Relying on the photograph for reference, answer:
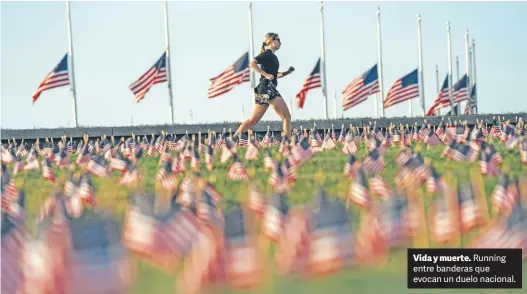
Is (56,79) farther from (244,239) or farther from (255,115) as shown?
(244,239)

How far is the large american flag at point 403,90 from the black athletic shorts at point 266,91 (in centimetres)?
2026

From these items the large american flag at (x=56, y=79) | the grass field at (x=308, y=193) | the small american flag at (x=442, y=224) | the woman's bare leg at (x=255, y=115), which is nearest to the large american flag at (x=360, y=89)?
the large american flag at (x=56, y=79)

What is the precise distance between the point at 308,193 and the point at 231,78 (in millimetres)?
28494

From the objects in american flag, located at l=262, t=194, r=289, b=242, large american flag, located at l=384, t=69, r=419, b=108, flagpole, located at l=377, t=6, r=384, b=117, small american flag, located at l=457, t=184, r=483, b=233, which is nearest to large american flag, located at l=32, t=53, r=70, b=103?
large american flag, located at l=384, t=69, r=419, b=108

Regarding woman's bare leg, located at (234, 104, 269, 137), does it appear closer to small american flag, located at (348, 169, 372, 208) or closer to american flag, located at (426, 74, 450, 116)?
small american flag, located at (348, 169, 372, 208)

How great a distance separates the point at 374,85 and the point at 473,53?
1339 inches

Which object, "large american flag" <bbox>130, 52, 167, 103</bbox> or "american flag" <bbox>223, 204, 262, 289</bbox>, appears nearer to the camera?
"american flag" <bbox>223, 204, 262, 289</bbox>

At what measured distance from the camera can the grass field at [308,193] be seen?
6.91 m

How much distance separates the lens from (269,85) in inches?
837

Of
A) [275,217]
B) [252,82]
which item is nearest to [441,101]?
[252,82]

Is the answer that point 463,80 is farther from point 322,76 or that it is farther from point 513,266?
point 513,266

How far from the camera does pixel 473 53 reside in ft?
252

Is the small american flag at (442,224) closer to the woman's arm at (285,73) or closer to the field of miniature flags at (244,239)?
the field of miniature flags at (244,239)

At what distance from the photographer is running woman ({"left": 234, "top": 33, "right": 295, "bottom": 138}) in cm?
2050
